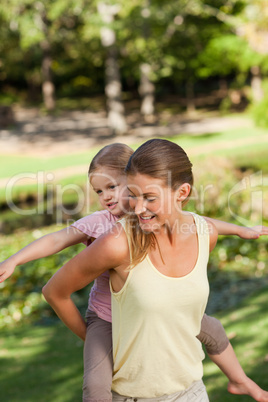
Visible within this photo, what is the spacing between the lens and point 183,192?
7.22 ft

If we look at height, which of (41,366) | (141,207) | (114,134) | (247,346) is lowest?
(41,366)

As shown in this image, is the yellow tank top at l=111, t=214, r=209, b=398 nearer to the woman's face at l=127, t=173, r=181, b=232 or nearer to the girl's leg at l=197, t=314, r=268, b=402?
the woman's face at l=127, t=173, r=181, b=232

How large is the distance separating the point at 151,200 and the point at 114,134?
26.8m

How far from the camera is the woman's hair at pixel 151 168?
205 centimetres

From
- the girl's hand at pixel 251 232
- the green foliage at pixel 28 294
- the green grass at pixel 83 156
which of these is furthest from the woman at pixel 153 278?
the green grass at pixel 83 156

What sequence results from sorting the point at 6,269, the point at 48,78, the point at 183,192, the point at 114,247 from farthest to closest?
the point at 48,78 → the point at 6,269 → the point at 183,192 → the point at 114,247

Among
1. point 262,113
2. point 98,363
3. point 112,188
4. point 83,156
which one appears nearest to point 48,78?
point 83,156

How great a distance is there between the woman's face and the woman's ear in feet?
0.09

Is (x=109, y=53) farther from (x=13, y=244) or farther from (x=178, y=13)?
(x=13, y=244)

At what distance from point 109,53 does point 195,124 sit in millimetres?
6954

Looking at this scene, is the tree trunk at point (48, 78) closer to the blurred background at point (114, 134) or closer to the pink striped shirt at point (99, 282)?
the blurred background at point (114, 134)

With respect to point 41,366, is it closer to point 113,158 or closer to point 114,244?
point 113,158

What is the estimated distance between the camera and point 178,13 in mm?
27531

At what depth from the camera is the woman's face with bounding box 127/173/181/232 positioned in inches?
82.0
